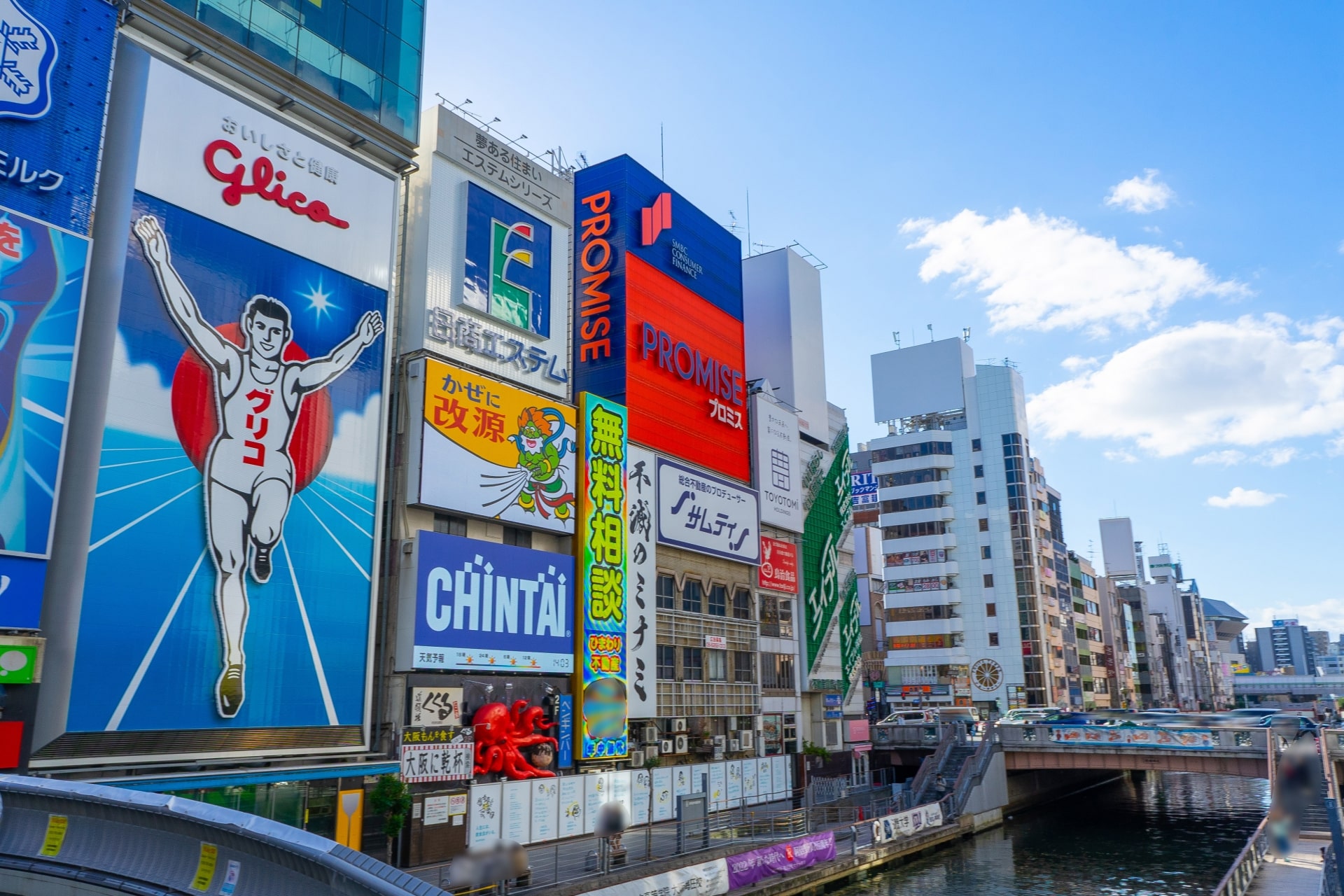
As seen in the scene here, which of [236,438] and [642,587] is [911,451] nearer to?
[642,587]

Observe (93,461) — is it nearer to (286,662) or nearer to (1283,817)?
(286,662)

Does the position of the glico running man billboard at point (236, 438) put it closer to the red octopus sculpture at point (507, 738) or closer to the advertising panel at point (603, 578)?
the red octopus sculpture at point (507, 738)

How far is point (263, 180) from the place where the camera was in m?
35.3

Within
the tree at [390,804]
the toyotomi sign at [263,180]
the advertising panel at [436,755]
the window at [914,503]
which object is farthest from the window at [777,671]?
the window at [914,503]

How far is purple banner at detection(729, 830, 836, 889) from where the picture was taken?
112 ft

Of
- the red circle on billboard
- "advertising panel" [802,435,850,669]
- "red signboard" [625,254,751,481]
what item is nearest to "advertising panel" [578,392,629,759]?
"red signboard" [625,254,751,481]

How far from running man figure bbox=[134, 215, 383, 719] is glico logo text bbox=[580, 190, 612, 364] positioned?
69.5ft

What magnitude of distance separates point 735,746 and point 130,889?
145 ft

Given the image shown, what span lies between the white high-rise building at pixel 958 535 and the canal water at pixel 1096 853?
35450mm

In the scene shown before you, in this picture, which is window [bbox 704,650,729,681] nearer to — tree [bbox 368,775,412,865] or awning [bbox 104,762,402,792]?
awning [bbox 104,762,402,792]

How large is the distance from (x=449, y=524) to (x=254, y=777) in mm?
14180

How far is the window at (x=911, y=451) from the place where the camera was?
117625mm

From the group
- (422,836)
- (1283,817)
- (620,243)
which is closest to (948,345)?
(620,243)

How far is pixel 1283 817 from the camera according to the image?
34469 millimetres
